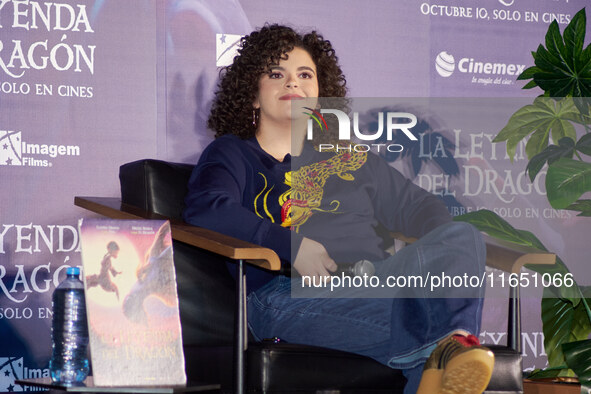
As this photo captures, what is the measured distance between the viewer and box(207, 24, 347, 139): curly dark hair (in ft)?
8.32

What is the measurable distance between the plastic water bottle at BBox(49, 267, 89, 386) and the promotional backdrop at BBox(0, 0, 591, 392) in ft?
4.13

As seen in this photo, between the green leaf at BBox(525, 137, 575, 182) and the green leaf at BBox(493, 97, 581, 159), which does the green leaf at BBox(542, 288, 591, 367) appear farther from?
the green leaf at BBox(493, 97, 581, 159)

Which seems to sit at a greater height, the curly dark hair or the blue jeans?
the curly dark hair

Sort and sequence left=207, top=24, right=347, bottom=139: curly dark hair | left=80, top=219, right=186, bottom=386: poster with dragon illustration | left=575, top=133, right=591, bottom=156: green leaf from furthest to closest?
left=575, top=133, right=591, bottom=156: green leaf < left=207, top=24, right=347, bottom=139: curly dark hair < left=80, top=219, right=186, bottom=386: poster with dragon illustration

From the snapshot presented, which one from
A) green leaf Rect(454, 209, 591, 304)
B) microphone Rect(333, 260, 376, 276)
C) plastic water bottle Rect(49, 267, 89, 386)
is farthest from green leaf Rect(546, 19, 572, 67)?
plastic water bottle Rect(49, 267, 89, 386)

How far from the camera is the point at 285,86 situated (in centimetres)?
250

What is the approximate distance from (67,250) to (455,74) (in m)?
2.03

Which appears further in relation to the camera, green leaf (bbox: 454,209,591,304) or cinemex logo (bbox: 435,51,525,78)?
cinemex logo (bbox: 435,51,525,78)

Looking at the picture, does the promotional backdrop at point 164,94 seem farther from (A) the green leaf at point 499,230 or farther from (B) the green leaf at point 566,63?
(A) the green leaf at point 499,230

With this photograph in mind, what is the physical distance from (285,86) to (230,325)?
32.9 inches

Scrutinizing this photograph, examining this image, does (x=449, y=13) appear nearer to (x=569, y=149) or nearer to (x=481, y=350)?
(x=569, y=149)

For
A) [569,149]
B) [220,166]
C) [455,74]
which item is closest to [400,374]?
[220,166]

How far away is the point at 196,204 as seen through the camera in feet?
6.93

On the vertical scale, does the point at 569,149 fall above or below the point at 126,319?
above
